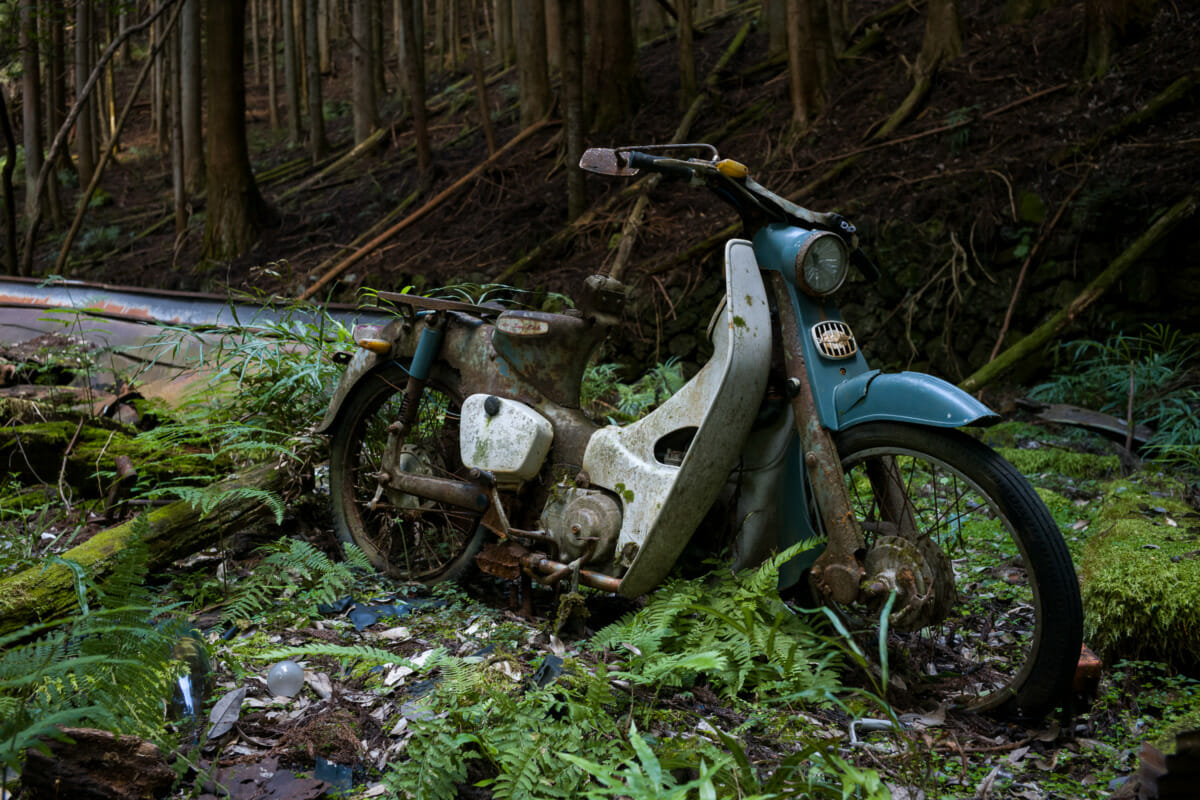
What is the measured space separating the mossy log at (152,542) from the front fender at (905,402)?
1.82 m

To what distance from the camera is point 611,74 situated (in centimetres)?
989

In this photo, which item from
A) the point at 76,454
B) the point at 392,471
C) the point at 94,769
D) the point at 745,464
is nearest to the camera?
the point at 94,769

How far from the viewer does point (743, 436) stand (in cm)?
240

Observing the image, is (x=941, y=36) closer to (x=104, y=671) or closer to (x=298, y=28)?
(x=104, y=671)

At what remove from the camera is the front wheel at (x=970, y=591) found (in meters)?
1.95

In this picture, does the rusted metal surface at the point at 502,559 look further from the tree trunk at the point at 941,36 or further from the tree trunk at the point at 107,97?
the tree trunk at the point at 107,97

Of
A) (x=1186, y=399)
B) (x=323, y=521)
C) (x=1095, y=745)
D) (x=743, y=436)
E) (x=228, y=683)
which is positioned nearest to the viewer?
(x=1095, y=745)

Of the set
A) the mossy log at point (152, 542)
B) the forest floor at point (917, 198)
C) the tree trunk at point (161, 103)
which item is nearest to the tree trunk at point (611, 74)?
the forest floor at point (917, 198)

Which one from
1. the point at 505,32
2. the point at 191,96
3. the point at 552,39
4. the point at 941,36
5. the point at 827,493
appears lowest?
the point at 827,493

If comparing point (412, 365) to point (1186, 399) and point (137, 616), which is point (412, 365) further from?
point (1186, 399)

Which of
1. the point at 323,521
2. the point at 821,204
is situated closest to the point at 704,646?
the point at 323,521

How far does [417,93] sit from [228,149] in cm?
264

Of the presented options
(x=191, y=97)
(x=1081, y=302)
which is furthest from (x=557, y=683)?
(x=191, y=97)

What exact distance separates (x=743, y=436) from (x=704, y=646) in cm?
59
